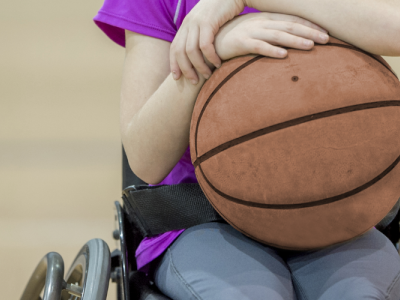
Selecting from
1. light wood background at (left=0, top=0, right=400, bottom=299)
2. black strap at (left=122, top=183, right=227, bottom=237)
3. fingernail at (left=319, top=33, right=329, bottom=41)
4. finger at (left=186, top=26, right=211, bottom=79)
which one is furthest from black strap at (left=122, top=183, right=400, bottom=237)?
light wood background at (left=0, top=0, right=400, bottom=299)

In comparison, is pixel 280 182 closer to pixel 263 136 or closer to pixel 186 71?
pixel 263 136

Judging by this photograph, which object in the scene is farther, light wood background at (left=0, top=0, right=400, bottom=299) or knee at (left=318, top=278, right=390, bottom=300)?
light wood background at (left=0, top=0, right=400, bottom=299)

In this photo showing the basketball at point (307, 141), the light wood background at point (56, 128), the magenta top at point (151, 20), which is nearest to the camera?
the basketball at point (307, 141)

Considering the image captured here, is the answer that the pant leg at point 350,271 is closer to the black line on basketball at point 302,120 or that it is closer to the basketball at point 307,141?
the basketball at point 307,141

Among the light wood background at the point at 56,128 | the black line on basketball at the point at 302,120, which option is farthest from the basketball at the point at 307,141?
the light wood background at the point at 56,128

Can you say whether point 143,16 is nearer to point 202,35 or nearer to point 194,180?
point 202,35

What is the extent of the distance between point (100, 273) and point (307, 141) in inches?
17.1

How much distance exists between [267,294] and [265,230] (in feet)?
0.34

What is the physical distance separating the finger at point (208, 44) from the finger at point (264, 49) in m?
0.06

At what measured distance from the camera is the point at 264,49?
54 cm

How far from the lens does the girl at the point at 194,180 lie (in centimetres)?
58

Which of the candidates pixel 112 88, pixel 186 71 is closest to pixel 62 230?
pixel 112 88

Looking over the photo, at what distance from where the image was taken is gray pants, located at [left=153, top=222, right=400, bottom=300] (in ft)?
1.93

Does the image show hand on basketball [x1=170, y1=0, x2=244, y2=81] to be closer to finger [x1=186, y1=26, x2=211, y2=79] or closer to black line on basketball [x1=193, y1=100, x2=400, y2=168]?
finger [x1=186, y1=26, x2=211, y2=79]
